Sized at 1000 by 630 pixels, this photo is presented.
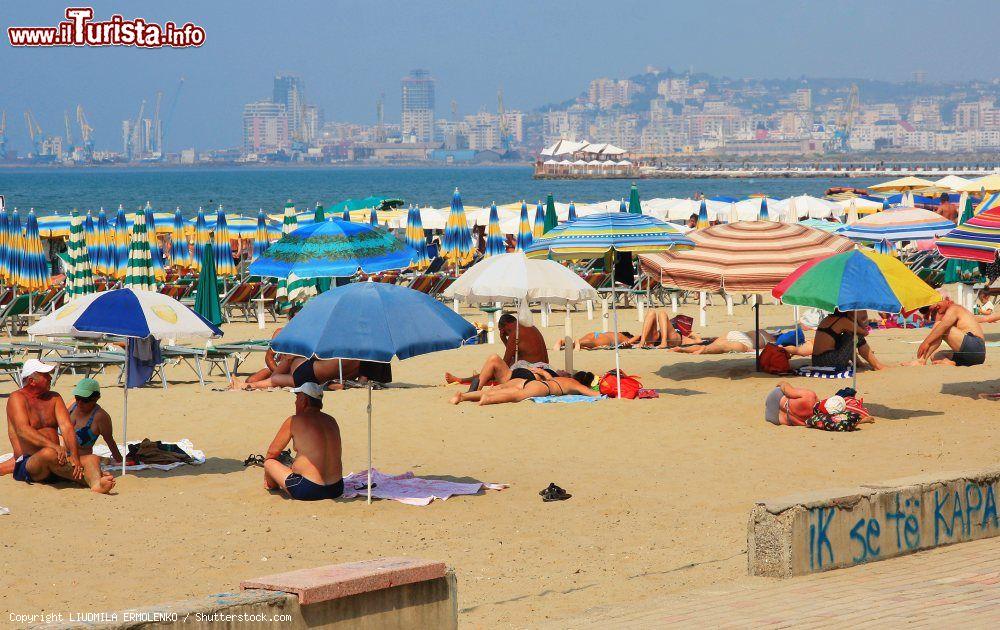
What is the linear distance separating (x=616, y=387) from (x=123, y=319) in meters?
4.17

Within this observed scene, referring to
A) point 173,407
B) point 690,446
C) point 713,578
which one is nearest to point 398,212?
point 173,407

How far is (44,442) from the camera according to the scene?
7121 mm

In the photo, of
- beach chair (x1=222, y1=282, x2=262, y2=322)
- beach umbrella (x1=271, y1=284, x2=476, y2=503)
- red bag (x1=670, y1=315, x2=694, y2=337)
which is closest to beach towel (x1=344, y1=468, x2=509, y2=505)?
beach umbrella (x1=271, y1=284, x2=476, y2=503)

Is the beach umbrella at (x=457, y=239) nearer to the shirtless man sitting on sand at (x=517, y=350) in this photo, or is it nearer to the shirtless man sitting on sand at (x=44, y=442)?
the shirtless man sitting on sand at (x=517, y=350)

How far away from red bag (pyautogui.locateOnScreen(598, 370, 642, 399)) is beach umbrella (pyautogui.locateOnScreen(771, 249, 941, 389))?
4.62ft

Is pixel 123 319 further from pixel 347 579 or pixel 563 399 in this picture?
pixel 347 579

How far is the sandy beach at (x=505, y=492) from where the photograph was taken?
5.47m

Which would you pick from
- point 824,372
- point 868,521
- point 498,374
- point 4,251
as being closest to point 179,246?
point 4,251

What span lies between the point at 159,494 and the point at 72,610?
89.8 inches

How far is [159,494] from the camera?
7184 millimetres

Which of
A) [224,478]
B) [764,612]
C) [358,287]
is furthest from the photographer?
[224,478]

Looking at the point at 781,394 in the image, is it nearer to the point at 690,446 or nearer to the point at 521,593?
the point at 690,446

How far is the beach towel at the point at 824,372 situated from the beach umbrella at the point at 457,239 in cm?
1001

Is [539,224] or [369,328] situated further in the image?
[539,224]
